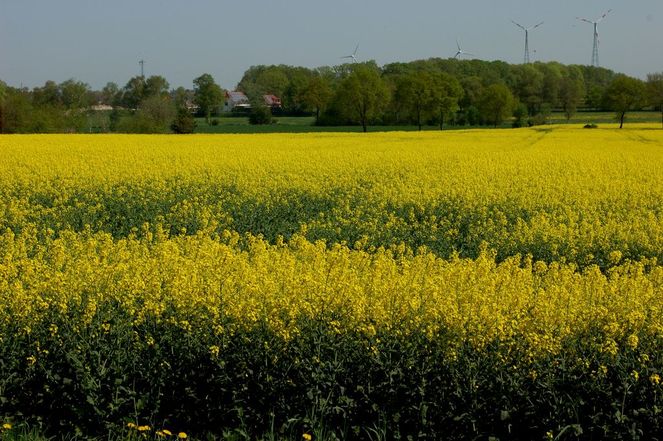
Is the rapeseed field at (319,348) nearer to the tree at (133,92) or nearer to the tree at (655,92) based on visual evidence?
the tree at (655,92)

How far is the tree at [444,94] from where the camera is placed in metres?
88.1

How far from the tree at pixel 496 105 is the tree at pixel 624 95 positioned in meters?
13.0

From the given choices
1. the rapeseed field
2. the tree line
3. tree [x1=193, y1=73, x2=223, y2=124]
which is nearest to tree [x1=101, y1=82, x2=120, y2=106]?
the tree line

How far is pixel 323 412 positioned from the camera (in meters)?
6.61

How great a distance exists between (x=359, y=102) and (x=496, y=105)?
726 inches

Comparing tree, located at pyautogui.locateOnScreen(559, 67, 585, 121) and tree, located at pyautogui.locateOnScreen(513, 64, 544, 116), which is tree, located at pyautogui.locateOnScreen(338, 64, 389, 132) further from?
tree, located at pyautogui.locateOnScreen(513, 64, 544, 116)

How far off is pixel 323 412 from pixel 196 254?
365cm

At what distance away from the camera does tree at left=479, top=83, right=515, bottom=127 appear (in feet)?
309

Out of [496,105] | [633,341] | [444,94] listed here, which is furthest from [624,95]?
[633,341]

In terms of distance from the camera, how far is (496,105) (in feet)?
309

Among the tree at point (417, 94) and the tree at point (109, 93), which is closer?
the tree at point (417, 94)

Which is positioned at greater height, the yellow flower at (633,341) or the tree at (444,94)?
the tree at (444,94)

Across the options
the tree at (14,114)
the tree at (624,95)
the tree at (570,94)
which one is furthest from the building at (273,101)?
the tree at (14,114)

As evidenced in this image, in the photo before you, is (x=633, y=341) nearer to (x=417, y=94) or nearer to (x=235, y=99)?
(x=417, y=94)
